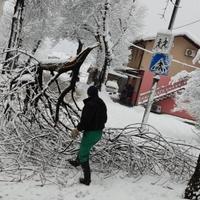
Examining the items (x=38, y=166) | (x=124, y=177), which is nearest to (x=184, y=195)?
(x=124, y=177)

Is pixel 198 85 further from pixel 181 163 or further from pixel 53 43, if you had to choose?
pixel 53 43

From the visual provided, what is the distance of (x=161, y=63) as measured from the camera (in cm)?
1126

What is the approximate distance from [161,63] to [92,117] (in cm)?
424

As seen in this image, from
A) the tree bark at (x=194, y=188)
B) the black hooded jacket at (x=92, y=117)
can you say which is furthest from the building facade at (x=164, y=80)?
the tree bark at (x=194, y=188)

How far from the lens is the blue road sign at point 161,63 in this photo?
36.9ft

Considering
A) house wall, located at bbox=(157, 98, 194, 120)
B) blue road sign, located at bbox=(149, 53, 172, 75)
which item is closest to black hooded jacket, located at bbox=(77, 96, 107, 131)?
blue road sign, located at bbox=(149, 53, 172, 75)

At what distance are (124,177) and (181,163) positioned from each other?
118 cm

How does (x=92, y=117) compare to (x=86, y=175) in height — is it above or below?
above

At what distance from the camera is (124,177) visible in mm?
8188

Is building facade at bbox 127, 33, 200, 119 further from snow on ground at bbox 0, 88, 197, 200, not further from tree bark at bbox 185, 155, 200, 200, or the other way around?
tree bark at bbox 185, 155, 200, 200

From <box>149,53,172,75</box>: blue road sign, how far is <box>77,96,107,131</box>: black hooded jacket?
400 cm

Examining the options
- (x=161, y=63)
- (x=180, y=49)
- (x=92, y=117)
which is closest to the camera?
(x=92, y=117)

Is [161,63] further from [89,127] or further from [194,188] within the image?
[194,188]

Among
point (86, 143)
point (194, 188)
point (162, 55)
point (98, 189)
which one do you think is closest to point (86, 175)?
point (98, 189)
